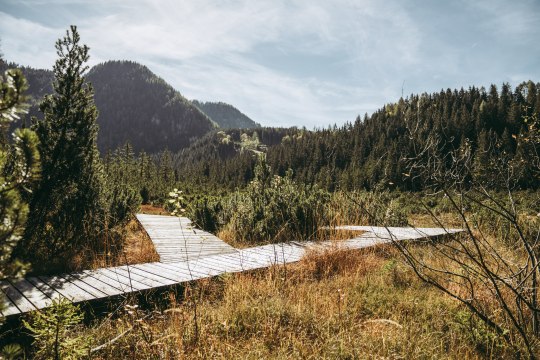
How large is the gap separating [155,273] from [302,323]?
217 cm

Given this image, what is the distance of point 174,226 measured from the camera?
338 inches

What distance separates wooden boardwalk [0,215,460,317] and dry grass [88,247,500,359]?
1.12ft

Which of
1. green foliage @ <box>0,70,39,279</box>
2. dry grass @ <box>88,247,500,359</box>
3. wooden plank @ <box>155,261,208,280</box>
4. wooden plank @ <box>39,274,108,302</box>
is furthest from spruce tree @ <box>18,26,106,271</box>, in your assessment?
green foliage @ <box>0,70,39,279</box>

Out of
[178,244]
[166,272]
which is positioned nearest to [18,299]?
[166,272]

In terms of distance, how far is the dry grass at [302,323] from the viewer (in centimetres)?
258

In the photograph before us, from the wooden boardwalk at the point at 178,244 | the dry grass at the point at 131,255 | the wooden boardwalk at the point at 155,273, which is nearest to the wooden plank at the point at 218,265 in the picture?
the wooden boardwalk at the point at 155,273

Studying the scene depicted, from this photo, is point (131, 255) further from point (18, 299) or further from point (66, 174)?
point (18, 299)

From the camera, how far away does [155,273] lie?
4309 millimetres

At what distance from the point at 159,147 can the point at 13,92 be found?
201723 mm

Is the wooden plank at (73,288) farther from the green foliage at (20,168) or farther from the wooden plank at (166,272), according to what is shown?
the green foliage at (20,168)

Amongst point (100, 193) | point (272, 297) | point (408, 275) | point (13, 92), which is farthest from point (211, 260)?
point (13, 92)

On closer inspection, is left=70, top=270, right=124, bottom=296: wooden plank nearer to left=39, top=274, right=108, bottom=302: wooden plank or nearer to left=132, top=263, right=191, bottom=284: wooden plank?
left=39, top=274, right=108, bottom=302: wooden plank

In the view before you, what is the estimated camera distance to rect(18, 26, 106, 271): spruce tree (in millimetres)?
4777

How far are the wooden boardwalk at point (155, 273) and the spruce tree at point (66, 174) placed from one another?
3.45ft
